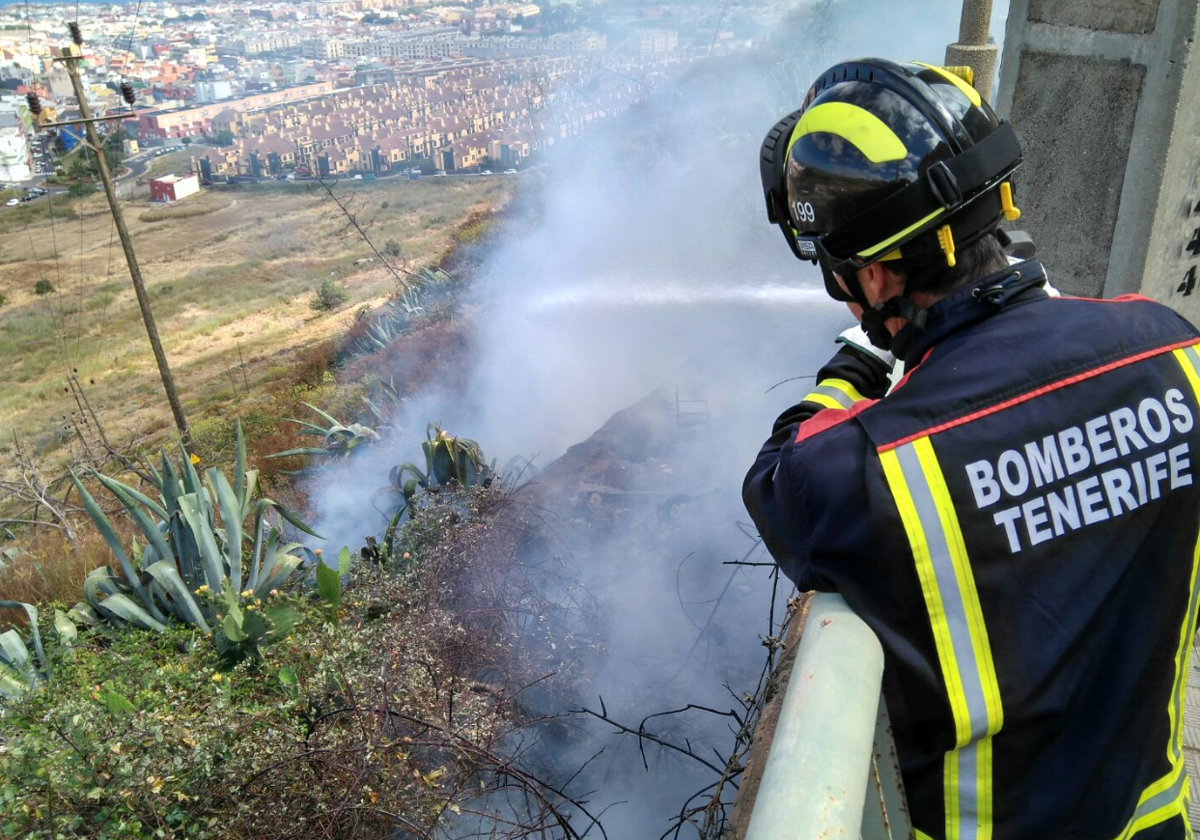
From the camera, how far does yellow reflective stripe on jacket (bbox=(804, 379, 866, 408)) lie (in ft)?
4.35

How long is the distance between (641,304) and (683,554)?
9801 mm

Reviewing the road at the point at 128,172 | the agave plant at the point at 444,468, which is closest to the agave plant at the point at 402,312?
the agave plant at the point at 444,468

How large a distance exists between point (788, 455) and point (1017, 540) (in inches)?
11.5

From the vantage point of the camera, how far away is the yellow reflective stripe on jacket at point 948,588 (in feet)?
3.29

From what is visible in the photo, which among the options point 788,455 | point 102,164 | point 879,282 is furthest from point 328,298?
point 788,455

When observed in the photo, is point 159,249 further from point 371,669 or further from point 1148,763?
point 1148,763

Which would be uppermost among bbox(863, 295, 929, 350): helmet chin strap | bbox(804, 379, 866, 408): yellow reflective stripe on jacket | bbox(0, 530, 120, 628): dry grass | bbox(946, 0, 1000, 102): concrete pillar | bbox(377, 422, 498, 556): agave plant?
bbox(946, 0, 1000, 102): concrete pillar

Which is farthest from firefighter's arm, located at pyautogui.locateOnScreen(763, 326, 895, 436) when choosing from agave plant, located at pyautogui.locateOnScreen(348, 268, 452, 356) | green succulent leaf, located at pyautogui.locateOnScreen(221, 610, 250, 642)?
agave plant, located at pyautogui.locateOnScreen(348, 268, 452, 356)

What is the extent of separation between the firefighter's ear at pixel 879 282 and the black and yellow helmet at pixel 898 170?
18 mm

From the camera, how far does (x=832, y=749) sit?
32.7 inches

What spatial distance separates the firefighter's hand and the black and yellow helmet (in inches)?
4.3

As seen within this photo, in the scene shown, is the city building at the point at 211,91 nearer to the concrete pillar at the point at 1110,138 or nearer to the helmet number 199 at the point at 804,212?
the concrete pillar at the point at 1110,138

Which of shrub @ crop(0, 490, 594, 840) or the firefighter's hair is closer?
the firefighter's hair

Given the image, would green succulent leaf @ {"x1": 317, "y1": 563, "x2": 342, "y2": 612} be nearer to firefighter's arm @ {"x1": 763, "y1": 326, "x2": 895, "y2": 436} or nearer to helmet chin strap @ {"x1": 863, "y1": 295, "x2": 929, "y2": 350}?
firefighter's arm @ {"x1": 763, "y1": 326, "x2": 895, "y2": 436}
